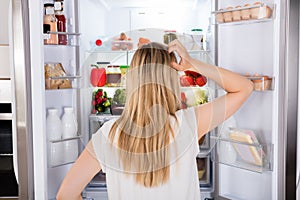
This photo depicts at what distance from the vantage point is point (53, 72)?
220cm

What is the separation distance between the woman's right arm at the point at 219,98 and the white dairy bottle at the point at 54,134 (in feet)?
3.32

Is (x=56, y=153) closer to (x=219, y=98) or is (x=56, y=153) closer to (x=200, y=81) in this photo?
(x=200, y=81)

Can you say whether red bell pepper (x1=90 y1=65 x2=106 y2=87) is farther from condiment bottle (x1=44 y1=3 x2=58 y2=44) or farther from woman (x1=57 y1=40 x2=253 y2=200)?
woman (x1=57 y1=40 x2=253 y2=200)

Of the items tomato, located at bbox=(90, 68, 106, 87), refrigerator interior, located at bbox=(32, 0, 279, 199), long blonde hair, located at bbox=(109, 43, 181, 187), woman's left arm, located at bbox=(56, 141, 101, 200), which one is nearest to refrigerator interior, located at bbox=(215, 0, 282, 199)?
refrigerator interior, located at bbox=(32, 0, 279, 199)

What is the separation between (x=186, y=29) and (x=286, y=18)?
612 mm

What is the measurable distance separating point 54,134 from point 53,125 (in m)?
0.05

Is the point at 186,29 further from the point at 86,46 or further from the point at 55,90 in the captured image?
the point at 55,90

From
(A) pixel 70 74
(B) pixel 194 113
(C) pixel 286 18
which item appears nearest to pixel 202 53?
(C) pixel 286 18

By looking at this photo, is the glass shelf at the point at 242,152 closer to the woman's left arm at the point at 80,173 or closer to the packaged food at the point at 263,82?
the packaged food at the point at 263,82

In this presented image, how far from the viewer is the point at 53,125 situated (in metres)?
2.23

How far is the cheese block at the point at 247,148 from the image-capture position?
80.9 inches

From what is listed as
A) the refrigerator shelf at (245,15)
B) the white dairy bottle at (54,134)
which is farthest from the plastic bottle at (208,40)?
the white dairy bottle at (54,134)

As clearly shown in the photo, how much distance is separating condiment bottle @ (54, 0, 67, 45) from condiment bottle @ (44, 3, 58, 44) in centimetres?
3

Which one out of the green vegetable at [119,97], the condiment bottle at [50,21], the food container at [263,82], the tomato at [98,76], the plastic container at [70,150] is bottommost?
the plastic container at [70,150]
